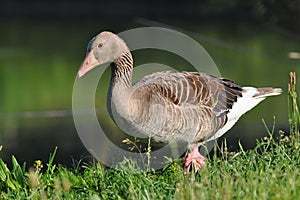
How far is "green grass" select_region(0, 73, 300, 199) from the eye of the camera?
421cm

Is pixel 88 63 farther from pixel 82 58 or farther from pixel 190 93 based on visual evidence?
pixel 82 58

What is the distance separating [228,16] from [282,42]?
13.8 m

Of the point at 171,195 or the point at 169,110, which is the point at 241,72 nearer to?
the point at 169,110

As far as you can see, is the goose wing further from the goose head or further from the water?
the water

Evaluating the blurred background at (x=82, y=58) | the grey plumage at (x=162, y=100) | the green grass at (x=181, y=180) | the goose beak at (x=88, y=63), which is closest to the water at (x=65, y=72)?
the blurred background at (x=82, y=58)

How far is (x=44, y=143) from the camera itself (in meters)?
11.7

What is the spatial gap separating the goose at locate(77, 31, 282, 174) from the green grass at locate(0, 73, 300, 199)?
19.8 inches

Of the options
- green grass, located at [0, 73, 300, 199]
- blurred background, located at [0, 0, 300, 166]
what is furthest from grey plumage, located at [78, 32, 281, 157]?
blurred background, located at [0, 0, 300, 166]

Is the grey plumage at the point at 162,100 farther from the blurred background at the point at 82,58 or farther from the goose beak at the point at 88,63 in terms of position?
the blurred background at the point at 82,58

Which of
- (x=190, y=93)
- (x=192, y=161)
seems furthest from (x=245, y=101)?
(x=192, y=161)

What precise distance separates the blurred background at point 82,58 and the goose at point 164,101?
248cm

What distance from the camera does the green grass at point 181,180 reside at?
13.8 ft

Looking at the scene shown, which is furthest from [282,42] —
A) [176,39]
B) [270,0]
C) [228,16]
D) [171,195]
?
[171,195]

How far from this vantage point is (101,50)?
5.93m
